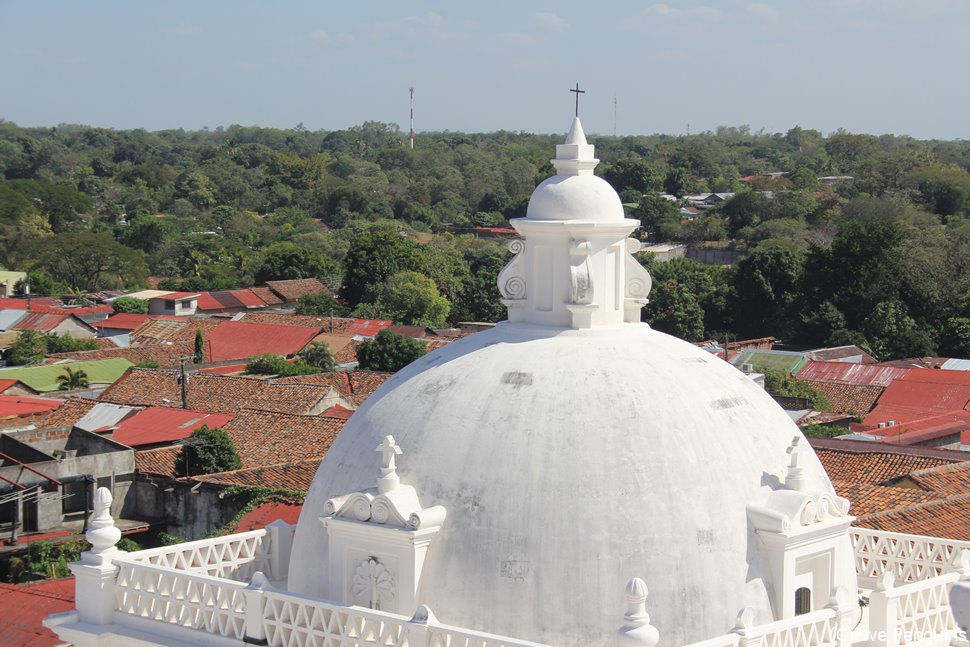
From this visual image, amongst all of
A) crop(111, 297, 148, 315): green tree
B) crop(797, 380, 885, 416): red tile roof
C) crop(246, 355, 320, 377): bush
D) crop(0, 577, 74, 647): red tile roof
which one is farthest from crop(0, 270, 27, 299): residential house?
crop(0, 577, 74, 647): red tile roof

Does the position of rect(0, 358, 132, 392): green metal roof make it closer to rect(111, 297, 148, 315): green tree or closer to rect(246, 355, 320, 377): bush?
rect(246, 355, 320, 377): bush

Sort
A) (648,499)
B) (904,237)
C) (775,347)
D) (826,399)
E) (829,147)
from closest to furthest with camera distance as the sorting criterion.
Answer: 1. (648,499)
2. (826,399)
3. (775,347)
4. (904,237)
5. (829,147)

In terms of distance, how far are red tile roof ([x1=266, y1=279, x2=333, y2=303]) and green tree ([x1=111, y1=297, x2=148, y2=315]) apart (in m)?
9.24

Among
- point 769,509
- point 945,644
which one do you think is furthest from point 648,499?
point 945,644

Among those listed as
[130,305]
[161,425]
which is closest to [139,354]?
[130,305]

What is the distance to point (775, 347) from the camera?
7250 centimetres

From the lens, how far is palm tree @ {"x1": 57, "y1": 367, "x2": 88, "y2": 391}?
54531mm

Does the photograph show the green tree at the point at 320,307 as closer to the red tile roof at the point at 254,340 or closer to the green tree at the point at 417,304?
the green tree at the point at 417,304

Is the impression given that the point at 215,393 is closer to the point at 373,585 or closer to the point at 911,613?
the point at 373,585

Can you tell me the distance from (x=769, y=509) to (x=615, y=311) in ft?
8.33

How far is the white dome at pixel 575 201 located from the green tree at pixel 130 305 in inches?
2652

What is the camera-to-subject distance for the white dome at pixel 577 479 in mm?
11562

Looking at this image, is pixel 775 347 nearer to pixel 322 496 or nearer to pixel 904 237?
pixel 904 237

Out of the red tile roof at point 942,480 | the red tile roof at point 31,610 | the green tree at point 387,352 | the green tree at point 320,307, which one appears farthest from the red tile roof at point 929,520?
the green tree at point 320,307
